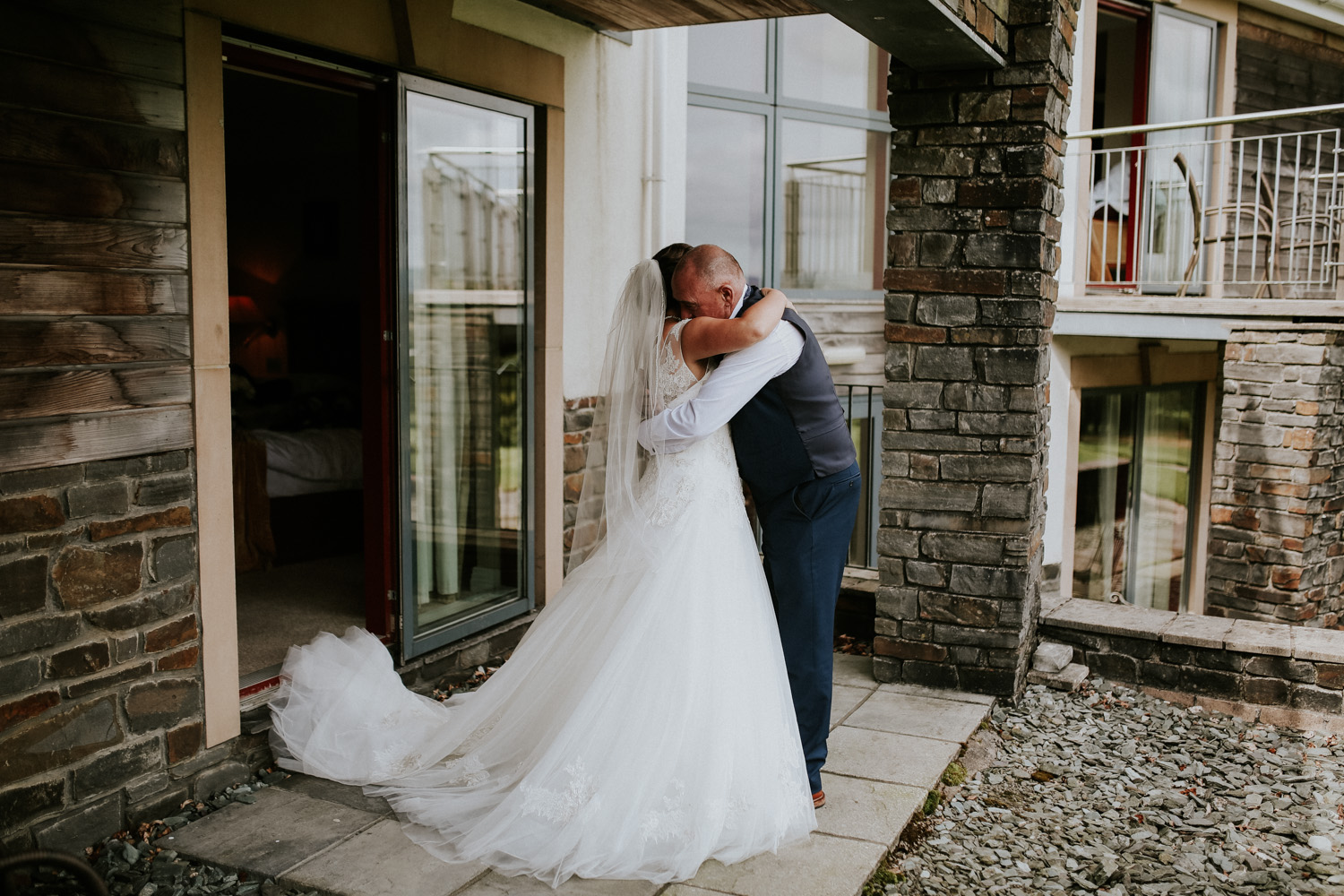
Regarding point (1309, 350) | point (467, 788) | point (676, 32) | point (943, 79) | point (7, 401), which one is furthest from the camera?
point (1309, 350)

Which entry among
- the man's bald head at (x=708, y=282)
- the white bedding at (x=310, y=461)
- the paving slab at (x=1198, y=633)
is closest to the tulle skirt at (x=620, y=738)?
the man's bald head at (x=708, y=282)

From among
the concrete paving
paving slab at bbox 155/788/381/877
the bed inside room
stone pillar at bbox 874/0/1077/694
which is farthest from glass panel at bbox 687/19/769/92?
paving slab at bbox 155/788/381/877

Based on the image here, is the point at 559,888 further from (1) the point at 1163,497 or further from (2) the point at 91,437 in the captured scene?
(1) the point at 1163,497

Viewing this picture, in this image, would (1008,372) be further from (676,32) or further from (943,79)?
(676,32)

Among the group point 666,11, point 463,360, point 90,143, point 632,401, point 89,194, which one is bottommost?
point 632,401

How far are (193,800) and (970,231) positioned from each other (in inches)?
142

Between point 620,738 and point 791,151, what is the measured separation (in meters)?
5.79

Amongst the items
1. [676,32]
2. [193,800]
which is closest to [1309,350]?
[676,32]

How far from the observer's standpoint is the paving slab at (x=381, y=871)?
285 centimetres

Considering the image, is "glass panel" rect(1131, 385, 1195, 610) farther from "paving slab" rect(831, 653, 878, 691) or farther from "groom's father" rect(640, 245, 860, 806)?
"groom's father" rect(640, 245, 860, 806)

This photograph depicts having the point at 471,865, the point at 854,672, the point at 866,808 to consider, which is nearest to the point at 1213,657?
the point at 854,672

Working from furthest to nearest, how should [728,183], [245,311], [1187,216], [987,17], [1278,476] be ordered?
[1187,216]
[245,311]
[728,183]
[1278,476]
[987,17]

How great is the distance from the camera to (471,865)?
2.96 m

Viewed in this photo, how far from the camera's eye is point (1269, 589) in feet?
24.4
